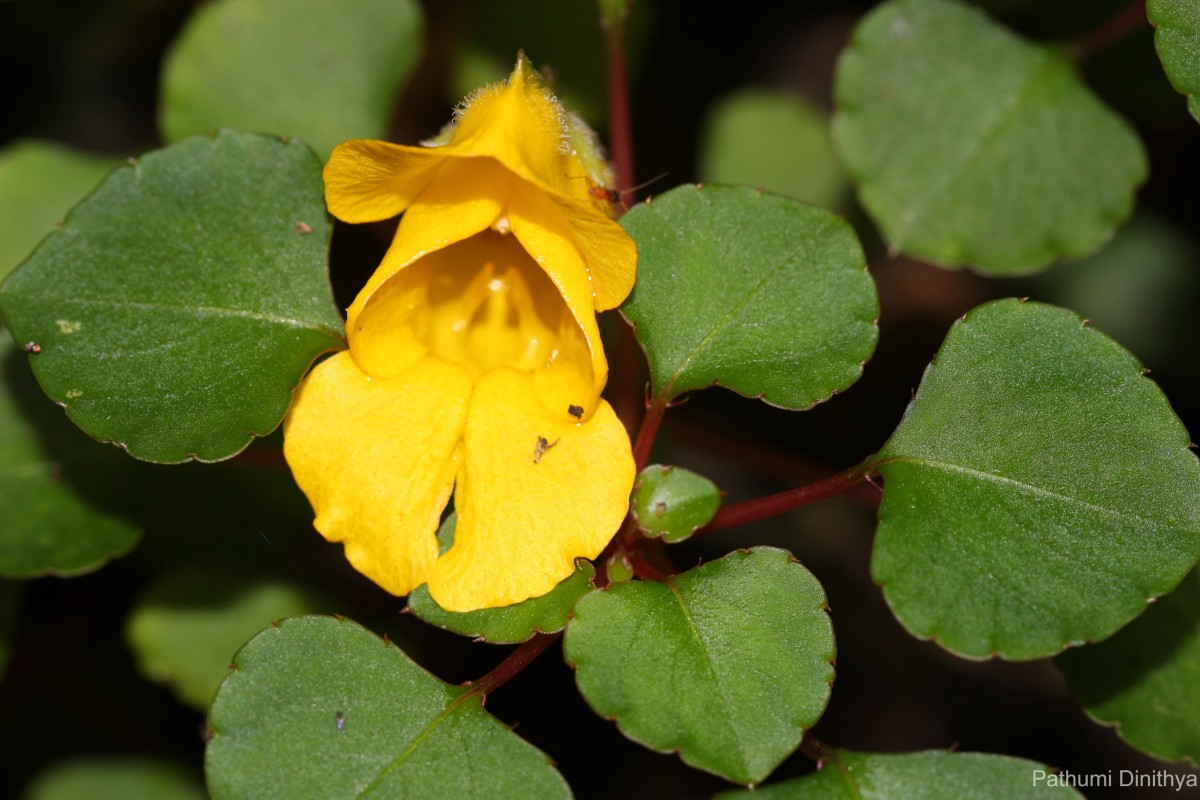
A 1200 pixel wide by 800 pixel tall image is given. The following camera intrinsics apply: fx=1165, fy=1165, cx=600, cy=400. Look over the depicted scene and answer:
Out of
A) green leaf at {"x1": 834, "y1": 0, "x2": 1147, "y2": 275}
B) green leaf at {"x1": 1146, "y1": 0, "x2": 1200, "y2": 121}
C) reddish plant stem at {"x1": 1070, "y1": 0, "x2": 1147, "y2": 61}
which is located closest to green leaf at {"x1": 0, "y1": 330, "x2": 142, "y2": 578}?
green leaf at {"x1": 834, "y1": 0, "x2": 1147, "y2": 275}

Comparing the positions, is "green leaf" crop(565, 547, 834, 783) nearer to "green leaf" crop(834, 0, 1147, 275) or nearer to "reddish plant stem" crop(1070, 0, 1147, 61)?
"green leaf" crop(834, 0, 1147, 275)

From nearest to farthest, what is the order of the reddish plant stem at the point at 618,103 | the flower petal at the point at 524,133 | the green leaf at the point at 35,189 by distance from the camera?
the flower petal at the point at 524,133 → the reddish plant stem at the point at 618,103 → the green leaf at the point at 35,189

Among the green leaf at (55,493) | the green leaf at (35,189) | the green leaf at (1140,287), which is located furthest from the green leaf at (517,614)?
the green leaf at (1140,287)

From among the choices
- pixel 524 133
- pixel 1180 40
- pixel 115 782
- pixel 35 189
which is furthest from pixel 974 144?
pixel 115 782

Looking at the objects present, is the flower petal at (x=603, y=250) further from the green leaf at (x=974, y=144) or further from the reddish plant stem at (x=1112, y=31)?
the reddish plant stem at (x=1112, y=31)

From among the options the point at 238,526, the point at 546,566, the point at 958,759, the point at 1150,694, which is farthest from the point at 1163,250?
the point at 238,526

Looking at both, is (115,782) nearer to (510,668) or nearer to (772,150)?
(510,668)
